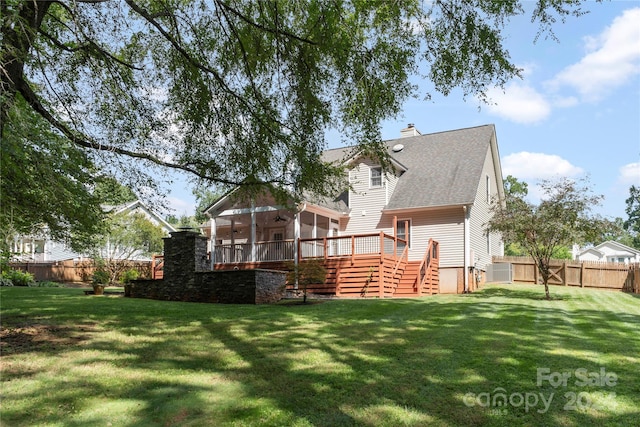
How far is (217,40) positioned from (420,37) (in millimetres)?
4314

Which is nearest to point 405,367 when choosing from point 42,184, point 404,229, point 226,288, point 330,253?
point 42,184

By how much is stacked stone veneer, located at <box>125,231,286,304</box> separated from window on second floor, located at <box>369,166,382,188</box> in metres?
8.47

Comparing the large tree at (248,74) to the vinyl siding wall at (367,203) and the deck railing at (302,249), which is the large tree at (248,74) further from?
the vinyl siding wall at (367,203)

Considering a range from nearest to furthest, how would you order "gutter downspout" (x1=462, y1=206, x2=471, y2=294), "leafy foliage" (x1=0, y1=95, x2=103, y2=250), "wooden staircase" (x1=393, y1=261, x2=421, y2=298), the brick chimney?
"leafy foliage" (x1=0, y1=95, x2=103, y2=250) < "wooden staircase" (x1=393, y1=261, x2=421, y2=298) < "gutter downspout" (x1=462, y1=206, x2=471, y2=294) < the brick chimney

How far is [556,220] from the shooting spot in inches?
603

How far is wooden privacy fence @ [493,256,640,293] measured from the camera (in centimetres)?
2145

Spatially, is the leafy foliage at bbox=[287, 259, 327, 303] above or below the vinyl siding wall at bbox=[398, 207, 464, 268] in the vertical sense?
below

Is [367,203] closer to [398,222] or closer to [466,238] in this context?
[398,222]

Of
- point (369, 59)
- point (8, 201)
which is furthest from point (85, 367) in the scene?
point (369, 59)

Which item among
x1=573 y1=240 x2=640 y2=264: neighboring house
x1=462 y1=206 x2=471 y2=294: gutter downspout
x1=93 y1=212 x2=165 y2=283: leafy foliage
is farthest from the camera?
x1=573 y1=240 x2=640 y2=264: neighboring house

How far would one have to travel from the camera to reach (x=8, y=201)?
6.35m

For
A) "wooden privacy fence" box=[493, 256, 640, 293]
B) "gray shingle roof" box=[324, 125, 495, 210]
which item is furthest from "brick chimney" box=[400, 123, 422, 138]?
"wooden privacy fence" box=[493, 256, 640, 293]

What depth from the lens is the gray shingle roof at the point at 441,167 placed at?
Answer: 19.6 metres

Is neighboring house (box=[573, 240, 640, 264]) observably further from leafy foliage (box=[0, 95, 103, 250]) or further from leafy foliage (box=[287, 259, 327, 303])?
leafy foliage (box=[0, 95, 103, 250])
